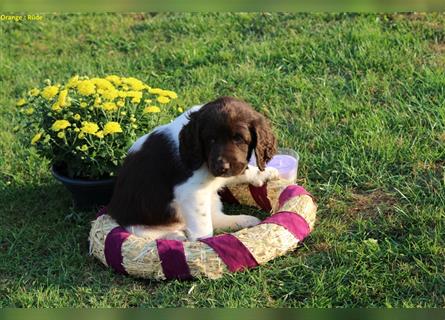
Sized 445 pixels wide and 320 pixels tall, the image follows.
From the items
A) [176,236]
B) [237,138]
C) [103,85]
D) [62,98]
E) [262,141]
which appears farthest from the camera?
[103,85]

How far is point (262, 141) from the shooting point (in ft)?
16.3

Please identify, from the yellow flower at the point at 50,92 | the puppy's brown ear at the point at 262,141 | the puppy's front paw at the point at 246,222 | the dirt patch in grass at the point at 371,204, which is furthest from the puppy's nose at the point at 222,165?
the yellow flower at the point at 50,92

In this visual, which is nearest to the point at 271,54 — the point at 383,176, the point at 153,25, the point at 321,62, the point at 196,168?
the point at 321,62

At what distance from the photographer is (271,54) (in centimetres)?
834

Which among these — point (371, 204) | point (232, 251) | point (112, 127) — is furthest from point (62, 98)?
point (371, 204)

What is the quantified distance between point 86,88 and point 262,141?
161 cm

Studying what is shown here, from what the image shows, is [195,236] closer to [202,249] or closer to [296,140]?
[202,249]

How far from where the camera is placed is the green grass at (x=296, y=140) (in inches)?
190

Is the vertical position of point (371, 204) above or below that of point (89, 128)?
below

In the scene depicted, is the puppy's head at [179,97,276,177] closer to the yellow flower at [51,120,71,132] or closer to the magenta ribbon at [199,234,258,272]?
the magenta ribbon at [199,234,258,272]

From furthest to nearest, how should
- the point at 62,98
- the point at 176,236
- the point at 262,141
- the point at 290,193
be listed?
1. the point at 62,98
2. the point at 290,193
3. the point at 176,236
4. the point at 262,141

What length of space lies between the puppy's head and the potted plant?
901 mm

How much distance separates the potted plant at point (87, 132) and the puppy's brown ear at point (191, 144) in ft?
2.64

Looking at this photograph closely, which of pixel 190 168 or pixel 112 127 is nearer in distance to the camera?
pixel 190 168
